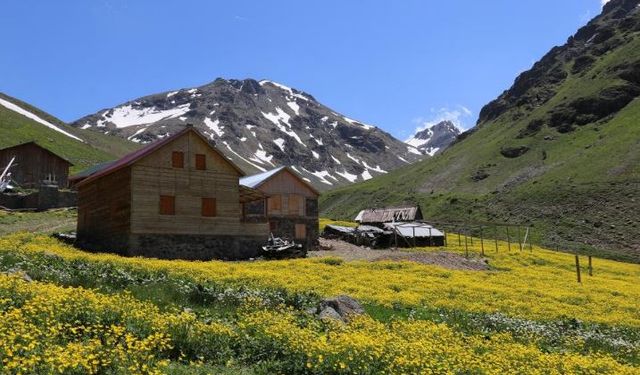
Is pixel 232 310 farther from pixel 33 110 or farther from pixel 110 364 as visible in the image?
pixel 33 110

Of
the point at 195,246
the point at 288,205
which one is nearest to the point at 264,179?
the point at 288,205

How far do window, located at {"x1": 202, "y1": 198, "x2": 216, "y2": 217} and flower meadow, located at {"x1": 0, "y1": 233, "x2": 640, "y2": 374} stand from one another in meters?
11.1

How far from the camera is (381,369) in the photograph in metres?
12.6

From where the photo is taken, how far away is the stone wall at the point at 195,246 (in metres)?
43.1

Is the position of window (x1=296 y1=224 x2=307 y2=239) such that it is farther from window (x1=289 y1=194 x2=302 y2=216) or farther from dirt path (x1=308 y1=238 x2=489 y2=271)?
dirt path (x1=308 y1=238 x2=489 y2=271)

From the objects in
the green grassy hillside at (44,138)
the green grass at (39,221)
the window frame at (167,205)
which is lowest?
the green grass at (39,221)

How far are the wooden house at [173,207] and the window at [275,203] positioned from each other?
14458 mm

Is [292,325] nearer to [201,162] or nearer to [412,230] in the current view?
[201,162]

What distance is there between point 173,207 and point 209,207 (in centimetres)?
297

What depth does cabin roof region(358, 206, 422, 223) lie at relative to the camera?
93350 mm

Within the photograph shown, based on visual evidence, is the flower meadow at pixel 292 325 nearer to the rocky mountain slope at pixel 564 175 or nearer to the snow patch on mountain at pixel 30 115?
the rocky mountain slope at pixel 564 175

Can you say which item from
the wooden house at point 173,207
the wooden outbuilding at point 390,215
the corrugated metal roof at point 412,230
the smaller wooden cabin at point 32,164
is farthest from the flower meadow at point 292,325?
the smaller wooden cabin at point 32,164

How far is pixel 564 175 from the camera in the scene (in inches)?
5300

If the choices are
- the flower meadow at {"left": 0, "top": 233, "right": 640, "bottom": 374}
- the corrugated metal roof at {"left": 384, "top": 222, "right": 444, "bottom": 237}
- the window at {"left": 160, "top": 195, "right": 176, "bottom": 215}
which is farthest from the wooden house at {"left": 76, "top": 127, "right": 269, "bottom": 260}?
the corrugated metal roof at {"left": 384, "top": 222, "right": 444, "bottom": 237}
